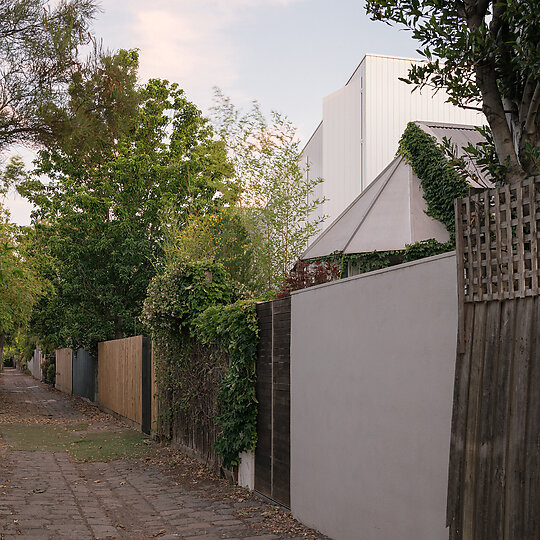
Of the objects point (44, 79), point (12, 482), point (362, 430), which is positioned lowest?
point (12, 482)

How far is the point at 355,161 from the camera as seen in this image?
24531 mm

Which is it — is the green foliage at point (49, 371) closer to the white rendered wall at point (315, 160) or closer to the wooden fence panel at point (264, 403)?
the white rendered wall at point (315, 160)

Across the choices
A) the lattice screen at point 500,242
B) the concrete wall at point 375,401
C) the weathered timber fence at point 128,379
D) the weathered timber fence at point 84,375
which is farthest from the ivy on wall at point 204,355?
the weathered timber fence at point 84,375

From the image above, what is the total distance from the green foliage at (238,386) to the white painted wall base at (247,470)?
82 mm

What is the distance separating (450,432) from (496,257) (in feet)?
3.92

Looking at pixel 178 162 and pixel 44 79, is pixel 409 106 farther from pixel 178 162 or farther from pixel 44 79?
pixel 44 79

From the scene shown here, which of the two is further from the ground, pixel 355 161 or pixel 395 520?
pixel 355 161

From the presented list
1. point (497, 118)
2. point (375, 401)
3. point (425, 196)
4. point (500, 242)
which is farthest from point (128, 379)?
point (500, 242)

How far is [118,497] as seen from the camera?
8.48 meters

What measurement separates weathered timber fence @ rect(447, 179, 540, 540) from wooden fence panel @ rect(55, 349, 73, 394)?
99.7ft

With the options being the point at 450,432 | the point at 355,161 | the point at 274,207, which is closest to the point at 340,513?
the point at 450,432

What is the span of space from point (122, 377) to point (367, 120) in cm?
1177

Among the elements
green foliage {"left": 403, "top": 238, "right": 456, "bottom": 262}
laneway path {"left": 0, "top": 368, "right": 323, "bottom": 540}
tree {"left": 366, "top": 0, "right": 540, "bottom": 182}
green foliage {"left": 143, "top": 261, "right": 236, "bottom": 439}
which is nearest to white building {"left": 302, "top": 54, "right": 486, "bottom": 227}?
green foliage {"left": 403, "top": 238, "right": 456, "bottom": 262}

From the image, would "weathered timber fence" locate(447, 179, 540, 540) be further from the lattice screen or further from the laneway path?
the laneway path
